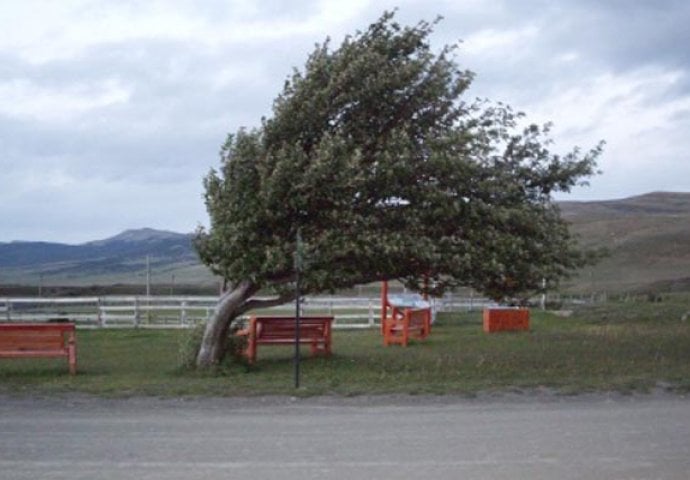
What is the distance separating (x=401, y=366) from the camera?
21.9 metres

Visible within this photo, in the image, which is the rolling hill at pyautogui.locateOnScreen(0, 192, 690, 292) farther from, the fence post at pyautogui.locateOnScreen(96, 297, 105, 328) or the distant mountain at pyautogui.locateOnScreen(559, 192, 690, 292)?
the fence post at pyautogui.locateOnScreen(96, 297, 105, 328)

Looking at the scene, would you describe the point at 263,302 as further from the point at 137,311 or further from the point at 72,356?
the point at 137,311

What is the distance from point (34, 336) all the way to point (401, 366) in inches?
289

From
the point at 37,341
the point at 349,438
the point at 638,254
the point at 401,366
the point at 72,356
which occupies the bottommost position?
the point at 349,438

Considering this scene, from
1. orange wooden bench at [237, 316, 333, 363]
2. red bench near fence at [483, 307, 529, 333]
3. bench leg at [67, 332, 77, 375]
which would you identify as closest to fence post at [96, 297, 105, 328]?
orange wooden bench at [237, 316, 333, 363]

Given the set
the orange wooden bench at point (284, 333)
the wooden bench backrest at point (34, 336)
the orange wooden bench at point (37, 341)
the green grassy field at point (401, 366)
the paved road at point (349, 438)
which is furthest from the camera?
the orange wooden bench at point (284, 333)

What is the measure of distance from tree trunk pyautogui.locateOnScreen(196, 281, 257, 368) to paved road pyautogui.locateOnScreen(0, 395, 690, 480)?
458cm

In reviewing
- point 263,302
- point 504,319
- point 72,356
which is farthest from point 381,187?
point 504,319

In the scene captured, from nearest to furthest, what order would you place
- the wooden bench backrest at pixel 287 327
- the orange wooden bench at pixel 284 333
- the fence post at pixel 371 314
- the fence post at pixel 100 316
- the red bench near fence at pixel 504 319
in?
the orange wooden bench at pixel 284 333 < the wooden bench backrest at pixel 287 327 < the red bench near fence at pixel 504 319 < the fence post at pixel 100 316 < the fence post at pixel 371 314

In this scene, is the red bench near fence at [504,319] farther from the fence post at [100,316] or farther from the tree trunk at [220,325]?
the tree trunk at [220,325]

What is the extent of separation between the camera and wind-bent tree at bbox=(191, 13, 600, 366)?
1995 cm

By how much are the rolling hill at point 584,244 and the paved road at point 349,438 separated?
2599cm

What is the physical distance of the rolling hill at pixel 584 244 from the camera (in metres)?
73.2

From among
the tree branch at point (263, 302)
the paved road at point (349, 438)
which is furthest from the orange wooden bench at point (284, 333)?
the paved road at point (349, 438)
